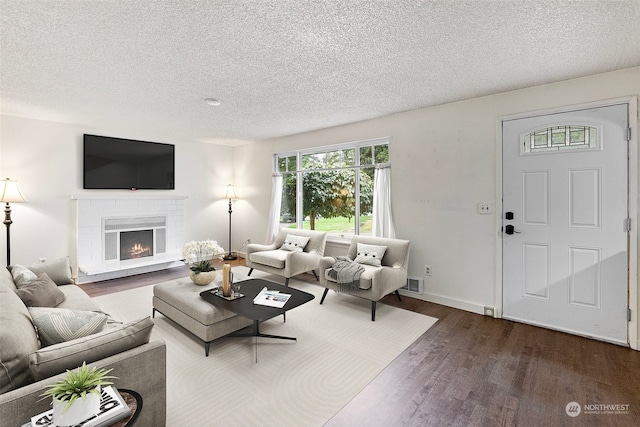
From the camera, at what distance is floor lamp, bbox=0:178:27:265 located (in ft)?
12.5

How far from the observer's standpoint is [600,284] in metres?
2.80

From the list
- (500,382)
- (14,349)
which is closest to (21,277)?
(14,349)

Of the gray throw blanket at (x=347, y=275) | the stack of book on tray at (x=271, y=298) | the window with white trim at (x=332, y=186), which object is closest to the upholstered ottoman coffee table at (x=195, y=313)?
the stack of book on tray at (x=271, y=298)

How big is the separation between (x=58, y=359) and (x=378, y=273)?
2.65 metres

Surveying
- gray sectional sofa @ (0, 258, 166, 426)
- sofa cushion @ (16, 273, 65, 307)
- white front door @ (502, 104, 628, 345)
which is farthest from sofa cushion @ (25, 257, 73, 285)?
white front door @ (502, 104, 628, 345)

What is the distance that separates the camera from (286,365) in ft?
7.86

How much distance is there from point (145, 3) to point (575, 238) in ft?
13.2

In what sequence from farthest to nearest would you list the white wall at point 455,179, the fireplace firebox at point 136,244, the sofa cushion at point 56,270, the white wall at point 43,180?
the fireplace firebox at point 136,244 → the white wall at point 43,180 → the white wall at point 455,179 → the sofa cushion at point 56,270

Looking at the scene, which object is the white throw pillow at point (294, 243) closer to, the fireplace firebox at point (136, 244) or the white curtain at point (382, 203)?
the white curtain at point (382, 203)

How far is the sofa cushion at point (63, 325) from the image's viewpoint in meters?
1.55

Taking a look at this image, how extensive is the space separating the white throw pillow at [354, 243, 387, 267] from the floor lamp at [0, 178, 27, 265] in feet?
14.8

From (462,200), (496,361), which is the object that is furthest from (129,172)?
(496,361)

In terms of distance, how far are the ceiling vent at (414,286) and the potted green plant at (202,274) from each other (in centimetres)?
249

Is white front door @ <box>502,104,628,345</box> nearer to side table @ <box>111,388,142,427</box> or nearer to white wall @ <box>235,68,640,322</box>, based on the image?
white wall @ <box>235,68,640,322</box>
